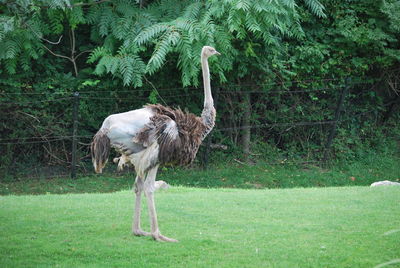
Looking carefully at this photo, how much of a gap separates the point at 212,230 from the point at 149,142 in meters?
1.44

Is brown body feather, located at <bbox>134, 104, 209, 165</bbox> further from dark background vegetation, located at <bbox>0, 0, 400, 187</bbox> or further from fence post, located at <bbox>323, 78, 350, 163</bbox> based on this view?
fence post, located at <bbox>323, 78, 350, 163</bbox>

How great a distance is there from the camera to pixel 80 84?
559 inches

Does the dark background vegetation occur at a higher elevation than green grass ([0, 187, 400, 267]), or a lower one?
higher

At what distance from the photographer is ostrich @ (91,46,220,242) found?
301 inches

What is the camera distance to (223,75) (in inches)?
502

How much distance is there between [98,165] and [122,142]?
40 cm

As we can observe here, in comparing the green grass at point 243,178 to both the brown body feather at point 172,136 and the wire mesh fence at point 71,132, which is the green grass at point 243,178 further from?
the brown body feather at point 172,136

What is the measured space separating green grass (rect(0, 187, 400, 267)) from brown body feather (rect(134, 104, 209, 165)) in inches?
38.8

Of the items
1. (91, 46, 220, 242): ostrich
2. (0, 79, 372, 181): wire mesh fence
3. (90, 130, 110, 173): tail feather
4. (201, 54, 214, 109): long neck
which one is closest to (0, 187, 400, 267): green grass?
(91, 46, 220, 242): ostrich

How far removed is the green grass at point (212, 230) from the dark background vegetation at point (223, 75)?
10.0 feet

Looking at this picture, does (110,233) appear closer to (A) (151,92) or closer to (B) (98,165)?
(B) (98,165)

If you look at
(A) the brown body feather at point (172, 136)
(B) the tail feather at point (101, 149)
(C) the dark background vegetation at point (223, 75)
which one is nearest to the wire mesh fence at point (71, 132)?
(C) the dark background vegetation at point (223, 75)

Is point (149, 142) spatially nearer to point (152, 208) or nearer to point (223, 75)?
point (152, 208)

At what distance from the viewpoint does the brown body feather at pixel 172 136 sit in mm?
7641
